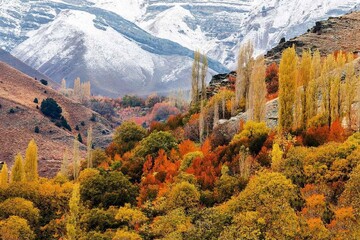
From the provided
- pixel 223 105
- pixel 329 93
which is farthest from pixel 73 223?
pixel 223 105

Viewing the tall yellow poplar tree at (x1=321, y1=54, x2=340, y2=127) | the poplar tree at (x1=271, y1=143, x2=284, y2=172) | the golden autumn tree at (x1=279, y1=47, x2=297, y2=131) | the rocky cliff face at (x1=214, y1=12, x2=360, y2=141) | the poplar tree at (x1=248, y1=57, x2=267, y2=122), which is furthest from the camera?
the rocky cliff face at (x1=214, y1=12, x2=360, y2=141)

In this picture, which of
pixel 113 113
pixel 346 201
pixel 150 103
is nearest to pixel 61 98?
pixel 113 113

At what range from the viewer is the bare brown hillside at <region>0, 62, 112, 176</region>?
95.2 metres

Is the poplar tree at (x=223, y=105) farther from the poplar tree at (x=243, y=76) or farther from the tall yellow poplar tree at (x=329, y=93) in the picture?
the tall yellow poplar tree at (x=329, y=93)

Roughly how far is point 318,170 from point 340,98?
10176 mm

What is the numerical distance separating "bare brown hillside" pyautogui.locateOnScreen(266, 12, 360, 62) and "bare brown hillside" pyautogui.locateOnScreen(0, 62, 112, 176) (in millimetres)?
44930

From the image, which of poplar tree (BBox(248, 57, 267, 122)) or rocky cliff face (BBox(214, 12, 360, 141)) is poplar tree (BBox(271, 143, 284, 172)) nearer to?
poplar tree (BBox(248, 57, 267, 122))

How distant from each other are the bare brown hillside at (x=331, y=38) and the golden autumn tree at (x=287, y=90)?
992 inches

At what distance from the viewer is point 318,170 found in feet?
95.0

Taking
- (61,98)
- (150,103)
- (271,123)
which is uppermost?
(271,123)

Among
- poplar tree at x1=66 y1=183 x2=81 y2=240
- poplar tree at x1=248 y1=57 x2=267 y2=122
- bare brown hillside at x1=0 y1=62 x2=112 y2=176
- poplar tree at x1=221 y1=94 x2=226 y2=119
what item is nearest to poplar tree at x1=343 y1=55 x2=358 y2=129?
poplar tree at x1=248 y1=57 x2=267 y2=122

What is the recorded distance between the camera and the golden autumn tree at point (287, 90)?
1503 inches

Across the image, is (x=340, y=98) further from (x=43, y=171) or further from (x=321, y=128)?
(x=43, y=171)

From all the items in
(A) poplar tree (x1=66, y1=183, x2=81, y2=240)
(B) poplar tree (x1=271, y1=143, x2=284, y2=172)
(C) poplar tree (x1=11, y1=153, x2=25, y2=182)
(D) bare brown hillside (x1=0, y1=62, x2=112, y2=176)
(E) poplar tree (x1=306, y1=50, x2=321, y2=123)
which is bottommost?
(D) bare brown hillside (x1=0, y1=62, x2=112, y2=176)
